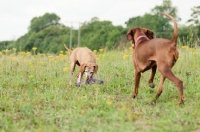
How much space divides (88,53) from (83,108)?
3.54 metres

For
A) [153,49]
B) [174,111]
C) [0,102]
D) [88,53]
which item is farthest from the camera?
[88,53]

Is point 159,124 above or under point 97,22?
under

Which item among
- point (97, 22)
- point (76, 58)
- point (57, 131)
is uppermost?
point (97, 22)

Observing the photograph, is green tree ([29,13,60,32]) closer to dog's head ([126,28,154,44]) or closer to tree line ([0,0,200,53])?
tree line ([0,0,200,53])

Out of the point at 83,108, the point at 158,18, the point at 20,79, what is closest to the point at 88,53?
the point at 20,79

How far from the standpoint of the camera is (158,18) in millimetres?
46750

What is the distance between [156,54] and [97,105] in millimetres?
1280

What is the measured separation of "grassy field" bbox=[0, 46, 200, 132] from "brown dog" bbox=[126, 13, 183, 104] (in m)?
0.43

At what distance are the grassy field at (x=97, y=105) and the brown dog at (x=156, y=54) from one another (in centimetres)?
43

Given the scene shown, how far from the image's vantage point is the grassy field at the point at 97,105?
13.9 ft

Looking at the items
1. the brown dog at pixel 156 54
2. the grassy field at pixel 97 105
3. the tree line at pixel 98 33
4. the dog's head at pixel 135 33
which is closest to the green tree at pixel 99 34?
the tree line at pixel 98 33

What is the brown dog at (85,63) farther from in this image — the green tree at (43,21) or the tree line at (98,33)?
the green tree at (43,21)

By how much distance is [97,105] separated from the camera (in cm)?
532

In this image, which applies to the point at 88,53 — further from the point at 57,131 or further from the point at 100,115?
the point at 57,131
